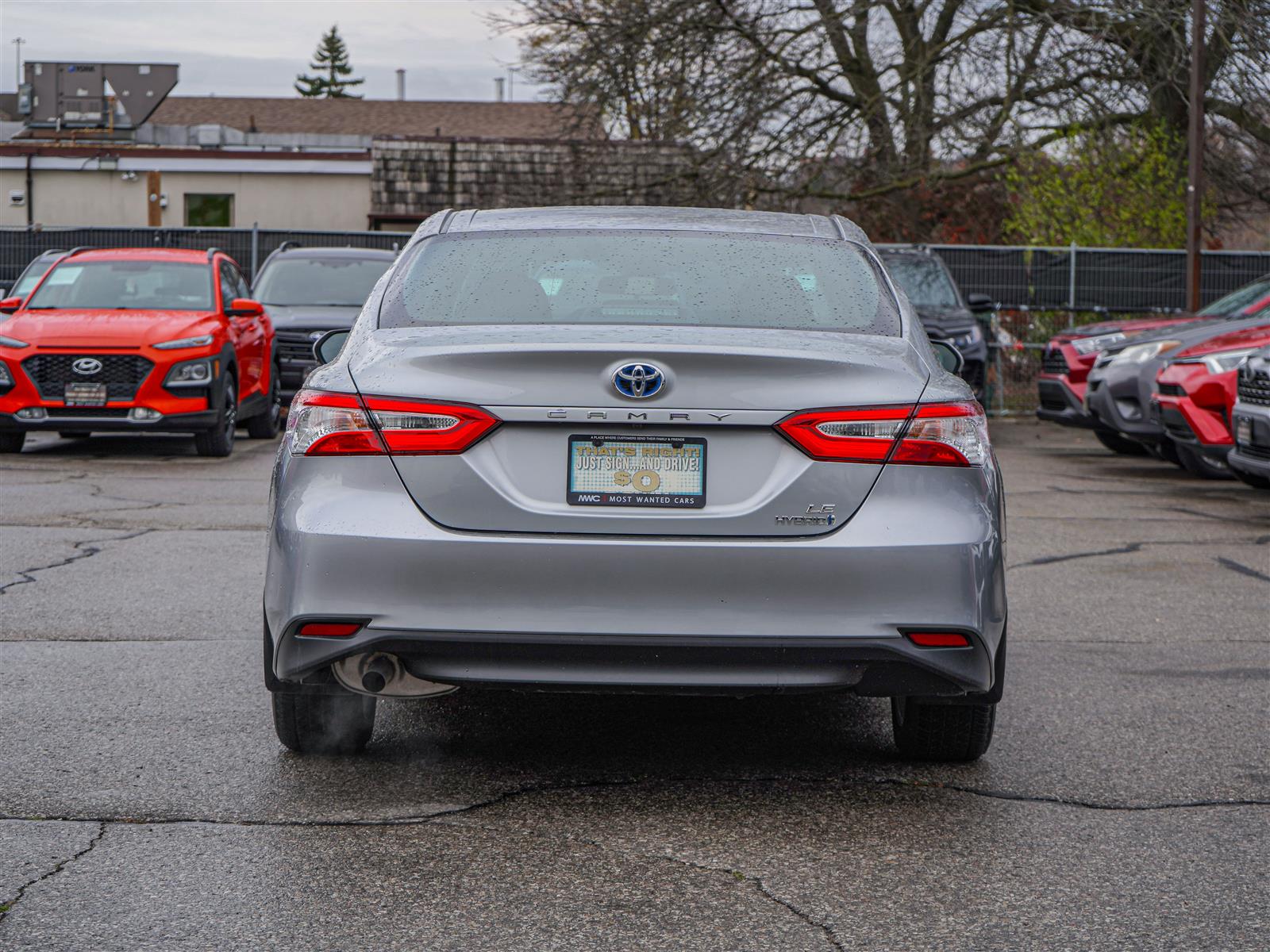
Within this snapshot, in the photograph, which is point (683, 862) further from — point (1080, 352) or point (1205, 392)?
point (1080, 352)

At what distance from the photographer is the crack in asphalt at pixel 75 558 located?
312 inches

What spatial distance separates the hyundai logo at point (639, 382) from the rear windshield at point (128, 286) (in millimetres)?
11238

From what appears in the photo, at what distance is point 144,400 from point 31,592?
6219 mm

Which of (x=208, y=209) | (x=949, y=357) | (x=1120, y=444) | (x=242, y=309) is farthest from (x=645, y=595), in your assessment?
(x=208, y=209)

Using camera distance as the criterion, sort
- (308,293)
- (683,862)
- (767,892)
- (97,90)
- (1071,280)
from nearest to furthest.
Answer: (767,892)
(683,862)
(308,293)
(1071,280)
(97,90)

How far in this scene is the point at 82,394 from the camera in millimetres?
13523

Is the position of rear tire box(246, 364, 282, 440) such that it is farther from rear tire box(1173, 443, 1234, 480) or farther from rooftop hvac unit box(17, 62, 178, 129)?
rooftop hvac unit box(17, 62, 178, 129)

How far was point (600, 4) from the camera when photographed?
25.3 m

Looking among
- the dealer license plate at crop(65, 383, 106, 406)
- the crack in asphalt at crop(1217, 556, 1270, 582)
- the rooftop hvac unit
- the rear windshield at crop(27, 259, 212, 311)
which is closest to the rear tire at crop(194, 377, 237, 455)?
the rear windshield at crop(27, 259, 212, 311)

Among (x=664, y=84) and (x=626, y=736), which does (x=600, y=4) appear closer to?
(x=664, y=84)

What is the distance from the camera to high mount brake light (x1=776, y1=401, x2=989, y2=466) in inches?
164

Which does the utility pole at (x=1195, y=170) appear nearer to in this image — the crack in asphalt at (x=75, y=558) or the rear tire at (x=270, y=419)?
the rear tire at (x=270, y=419)

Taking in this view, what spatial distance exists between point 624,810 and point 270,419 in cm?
1294

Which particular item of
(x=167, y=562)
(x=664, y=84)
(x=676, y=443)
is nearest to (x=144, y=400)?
(x=167, y=562)
